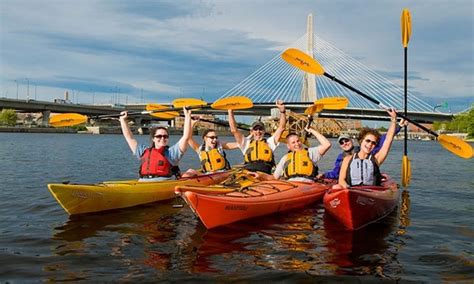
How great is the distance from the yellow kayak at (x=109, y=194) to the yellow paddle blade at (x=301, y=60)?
325 centimetres

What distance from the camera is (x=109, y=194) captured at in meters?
7.56

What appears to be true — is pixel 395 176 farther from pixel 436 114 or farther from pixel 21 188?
pixel 436 114

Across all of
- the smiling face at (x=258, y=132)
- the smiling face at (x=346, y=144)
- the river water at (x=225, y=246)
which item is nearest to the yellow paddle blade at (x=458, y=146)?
the river water at (x=225, y=246)

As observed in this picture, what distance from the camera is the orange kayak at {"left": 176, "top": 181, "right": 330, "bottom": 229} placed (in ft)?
20.4

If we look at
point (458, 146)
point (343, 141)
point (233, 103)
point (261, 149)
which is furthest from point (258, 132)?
point (458, 146)

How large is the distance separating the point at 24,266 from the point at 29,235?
4.83 feet

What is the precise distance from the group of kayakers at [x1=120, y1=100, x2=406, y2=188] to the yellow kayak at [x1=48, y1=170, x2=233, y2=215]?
0.24 m

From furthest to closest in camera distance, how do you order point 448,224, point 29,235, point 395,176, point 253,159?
point 395,176 < point 253,159 < point 448,224 < point 29,235

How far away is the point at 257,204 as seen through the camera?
7.02 meters

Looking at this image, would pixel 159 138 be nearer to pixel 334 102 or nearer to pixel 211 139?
pixel 211 139

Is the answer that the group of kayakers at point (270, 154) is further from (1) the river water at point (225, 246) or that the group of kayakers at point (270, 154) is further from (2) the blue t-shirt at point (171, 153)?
(1) the river water at point (225, 246)

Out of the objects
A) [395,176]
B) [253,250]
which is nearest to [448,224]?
[253,250]

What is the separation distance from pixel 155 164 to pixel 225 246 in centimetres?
289

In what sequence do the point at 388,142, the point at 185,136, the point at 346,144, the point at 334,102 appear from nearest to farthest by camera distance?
the point at 388,142 < the point at 185,136 < the point at 346,144 < the point at 334,102
